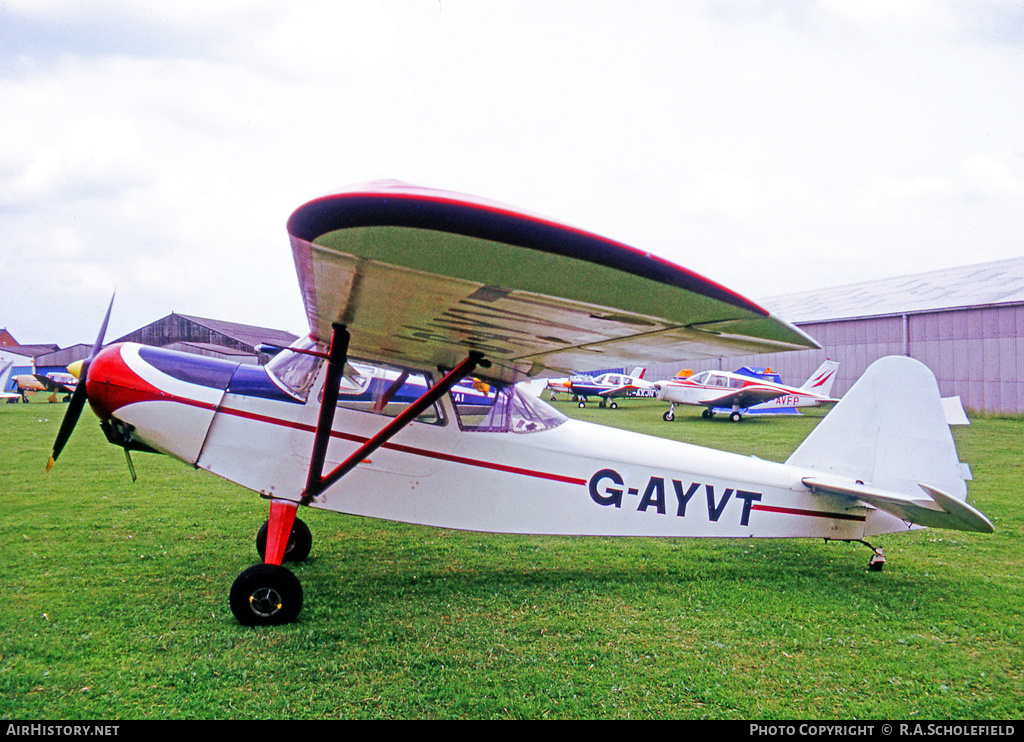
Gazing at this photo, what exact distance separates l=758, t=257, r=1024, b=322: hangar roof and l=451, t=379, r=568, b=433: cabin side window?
2747cm

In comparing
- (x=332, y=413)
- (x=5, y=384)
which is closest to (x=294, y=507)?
(x=332, y=413)

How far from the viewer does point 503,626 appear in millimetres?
4121

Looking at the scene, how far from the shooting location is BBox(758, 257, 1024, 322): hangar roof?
2711 centimetres

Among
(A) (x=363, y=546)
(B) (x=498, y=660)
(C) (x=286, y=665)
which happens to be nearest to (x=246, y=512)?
(A) (x=363, y=546)

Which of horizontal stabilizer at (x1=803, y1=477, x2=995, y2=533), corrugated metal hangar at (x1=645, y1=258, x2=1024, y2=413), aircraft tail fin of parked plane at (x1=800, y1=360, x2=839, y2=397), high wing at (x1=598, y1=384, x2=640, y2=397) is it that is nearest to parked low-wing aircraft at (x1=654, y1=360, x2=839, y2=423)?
aircraft tail fin of parked plane at (x1=800, y1=360, x2=839, y2=397)

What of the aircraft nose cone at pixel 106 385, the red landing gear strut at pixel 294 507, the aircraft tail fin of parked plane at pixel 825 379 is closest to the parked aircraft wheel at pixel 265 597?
the red landing gear strut at pixel 294 507

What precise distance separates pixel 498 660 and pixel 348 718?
0.96 metres

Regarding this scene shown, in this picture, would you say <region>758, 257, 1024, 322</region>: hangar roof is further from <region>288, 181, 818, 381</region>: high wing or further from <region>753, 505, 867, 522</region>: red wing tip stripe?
<region>288, 181, 818, 381</region>: high wing

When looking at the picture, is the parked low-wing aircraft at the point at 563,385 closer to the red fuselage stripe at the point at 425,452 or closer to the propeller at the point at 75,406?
the red fuselage stripe at the point at 425,452

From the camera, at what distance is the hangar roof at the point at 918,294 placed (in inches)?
1067

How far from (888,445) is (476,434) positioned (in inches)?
137

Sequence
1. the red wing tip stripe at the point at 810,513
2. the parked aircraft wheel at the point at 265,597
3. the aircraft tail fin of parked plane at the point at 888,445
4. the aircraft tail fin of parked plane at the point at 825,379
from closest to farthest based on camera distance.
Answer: the parked aircraft wheel at the point at 265,597
the aircraft tail fin of parked plane at the point at 888,445
the red wing tip stripe at the point at 810,513
the aircraft tail fin of parked plane at the point at 825,379

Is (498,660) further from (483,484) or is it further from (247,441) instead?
(247,441)

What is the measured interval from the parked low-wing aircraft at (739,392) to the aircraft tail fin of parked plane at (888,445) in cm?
1895
